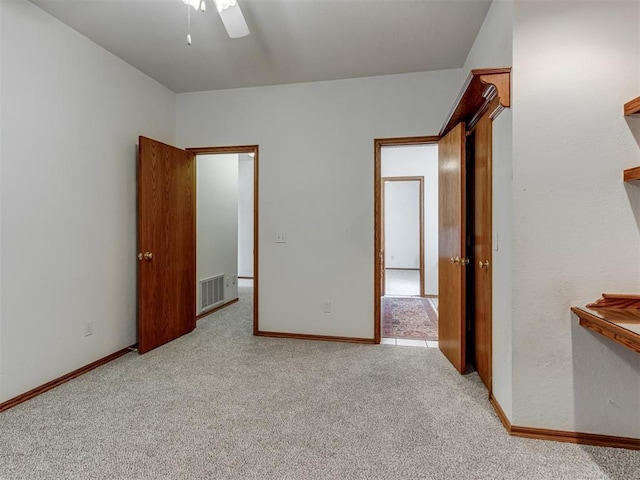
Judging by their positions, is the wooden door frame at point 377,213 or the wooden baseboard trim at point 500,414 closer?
the wooden baseboard trim at point 500,414

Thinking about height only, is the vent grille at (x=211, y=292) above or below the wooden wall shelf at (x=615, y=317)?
below

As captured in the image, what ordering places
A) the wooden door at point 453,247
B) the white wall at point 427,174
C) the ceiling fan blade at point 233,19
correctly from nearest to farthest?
the ceiling fan blade at point 233,19 → the wooden door at point 453,247 → the white wall at point 427,174

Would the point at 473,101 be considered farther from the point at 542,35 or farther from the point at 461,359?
the point at 461,359

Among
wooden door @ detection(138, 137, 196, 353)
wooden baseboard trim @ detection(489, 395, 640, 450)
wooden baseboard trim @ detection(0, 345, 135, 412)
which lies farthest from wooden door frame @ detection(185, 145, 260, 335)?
wooden baseboard trim @ detection(489, 395, 640, 450)

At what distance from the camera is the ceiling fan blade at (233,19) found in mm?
1697

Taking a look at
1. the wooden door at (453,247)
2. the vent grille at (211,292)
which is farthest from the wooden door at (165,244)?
the wooden door at (453,247)

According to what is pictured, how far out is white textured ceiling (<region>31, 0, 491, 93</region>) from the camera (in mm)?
2129

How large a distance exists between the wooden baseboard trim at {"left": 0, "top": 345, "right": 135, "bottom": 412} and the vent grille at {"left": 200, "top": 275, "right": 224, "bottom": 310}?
1.15 metres

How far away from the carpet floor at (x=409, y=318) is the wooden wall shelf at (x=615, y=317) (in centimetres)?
181

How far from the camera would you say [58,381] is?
7.51 feet

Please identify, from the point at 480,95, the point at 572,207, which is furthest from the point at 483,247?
the point at 480,95

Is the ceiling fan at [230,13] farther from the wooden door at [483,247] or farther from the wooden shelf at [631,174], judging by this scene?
the wooden shelf at [631,174]

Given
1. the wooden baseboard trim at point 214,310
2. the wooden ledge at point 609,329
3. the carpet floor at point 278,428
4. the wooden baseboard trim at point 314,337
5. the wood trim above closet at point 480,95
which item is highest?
the wood trim above closet at point 480,95

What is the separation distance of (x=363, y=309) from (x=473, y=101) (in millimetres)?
1996
